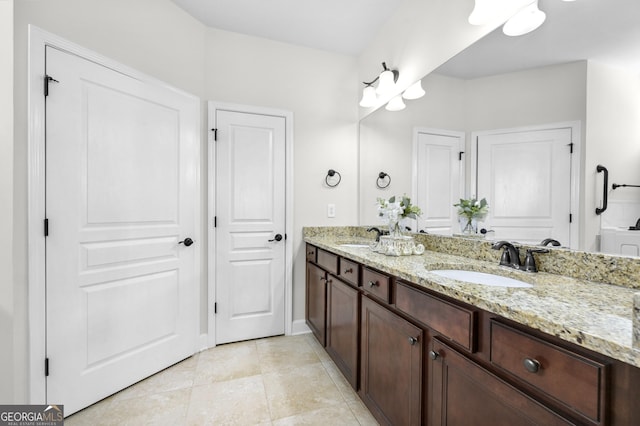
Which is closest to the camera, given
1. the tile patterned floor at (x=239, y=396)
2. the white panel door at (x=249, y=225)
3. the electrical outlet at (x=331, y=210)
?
the tile patterned floor at (x=239, y=396)

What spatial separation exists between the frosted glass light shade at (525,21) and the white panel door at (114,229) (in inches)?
83.5

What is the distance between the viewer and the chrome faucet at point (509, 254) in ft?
4.06

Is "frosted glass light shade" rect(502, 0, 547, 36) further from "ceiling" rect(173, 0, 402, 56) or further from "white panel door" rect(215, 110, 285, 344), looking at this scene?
"white panel door" rect(215, 110, 285, 344)

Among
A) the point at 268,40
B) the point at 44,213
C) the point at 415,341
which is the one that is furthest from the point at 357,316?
the point at 268,40

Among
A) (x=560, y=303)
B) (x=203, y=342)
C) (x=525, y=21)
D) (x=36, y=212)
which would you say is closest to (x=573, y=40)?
(x=525, y=21)

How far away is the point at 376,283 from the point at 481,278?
1.55 ft

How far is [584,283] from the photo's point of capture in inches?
39.3

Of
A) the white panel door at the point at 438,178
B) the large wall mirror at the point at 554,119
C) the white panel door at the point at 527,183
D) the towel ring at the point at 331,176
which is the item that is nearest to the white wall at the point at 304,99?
the towel ring at the point at 331,176

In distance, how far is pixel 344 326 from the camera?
5.81 ft

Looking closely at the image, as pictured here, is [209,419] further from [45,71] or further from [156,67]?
[156,67]

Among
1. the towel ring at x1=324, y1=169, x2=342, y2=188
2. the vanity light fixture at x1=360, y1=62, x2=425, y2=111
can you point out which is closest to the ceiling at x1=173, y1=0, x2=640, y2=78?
the vanity light fixture at x1=360, y1=62, x2=425, y2=111

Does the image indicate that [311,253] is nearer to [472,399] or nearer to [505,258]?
[505,258]

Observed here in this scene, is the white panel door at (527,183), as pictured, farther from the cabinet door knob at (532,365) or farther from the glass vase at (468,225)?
the cabinet door knob at (532,365)

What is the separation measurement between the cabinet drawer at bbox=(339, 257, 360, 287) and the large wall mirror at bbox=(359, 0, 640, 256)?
0.61 m
